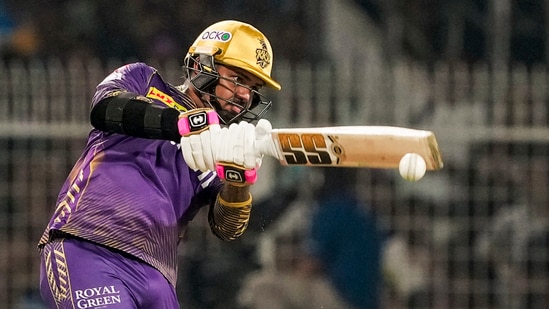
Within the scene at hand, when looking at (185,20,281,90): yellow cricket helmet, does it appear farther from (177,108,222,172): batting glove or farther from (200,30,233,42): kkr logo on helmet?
(177,108,222,172): batting glove

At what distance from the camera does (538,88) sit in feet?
31.0

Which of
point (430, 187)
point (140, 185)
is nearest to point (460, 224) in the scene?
point (430, 187)

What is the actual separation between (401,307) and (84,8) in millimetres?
4976

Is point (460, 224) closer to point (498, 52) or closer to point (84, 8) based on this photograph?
point (498, 52)

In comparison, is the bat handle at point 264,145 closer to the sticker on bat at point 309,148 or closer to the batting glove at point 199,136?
the sticker on bat at point 309,148

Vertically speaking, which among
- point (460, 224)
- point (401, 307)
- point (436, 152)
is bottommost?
point (401, 307)

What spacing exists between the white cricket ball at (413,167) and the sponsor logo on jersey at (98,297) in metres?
1.53

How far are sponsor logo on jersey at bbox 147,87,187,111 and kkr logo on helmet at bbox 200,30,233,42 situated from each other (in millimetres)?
385

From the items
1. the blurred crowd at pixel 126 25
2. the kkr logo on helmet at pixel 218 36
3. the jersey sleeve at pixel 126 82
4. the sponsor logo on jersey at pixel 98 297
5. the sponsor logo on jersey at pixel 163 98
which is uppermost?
the blurred crowd at pixel 126 25

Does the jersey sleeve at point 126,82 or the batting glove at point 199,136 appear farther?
the jersey sleeve at point 126,82

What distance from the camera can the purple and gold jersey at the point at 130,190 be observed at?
5.71 metres

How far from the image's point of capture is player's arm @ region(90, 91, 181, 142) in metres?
5.39

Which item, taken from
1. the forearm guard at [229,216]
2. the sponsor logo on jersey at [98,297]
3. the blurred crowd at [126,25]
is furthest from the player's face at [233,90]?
the blurred crowd at [126,25]

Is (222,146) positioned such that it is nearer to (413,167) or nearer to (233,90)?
(413,167)
